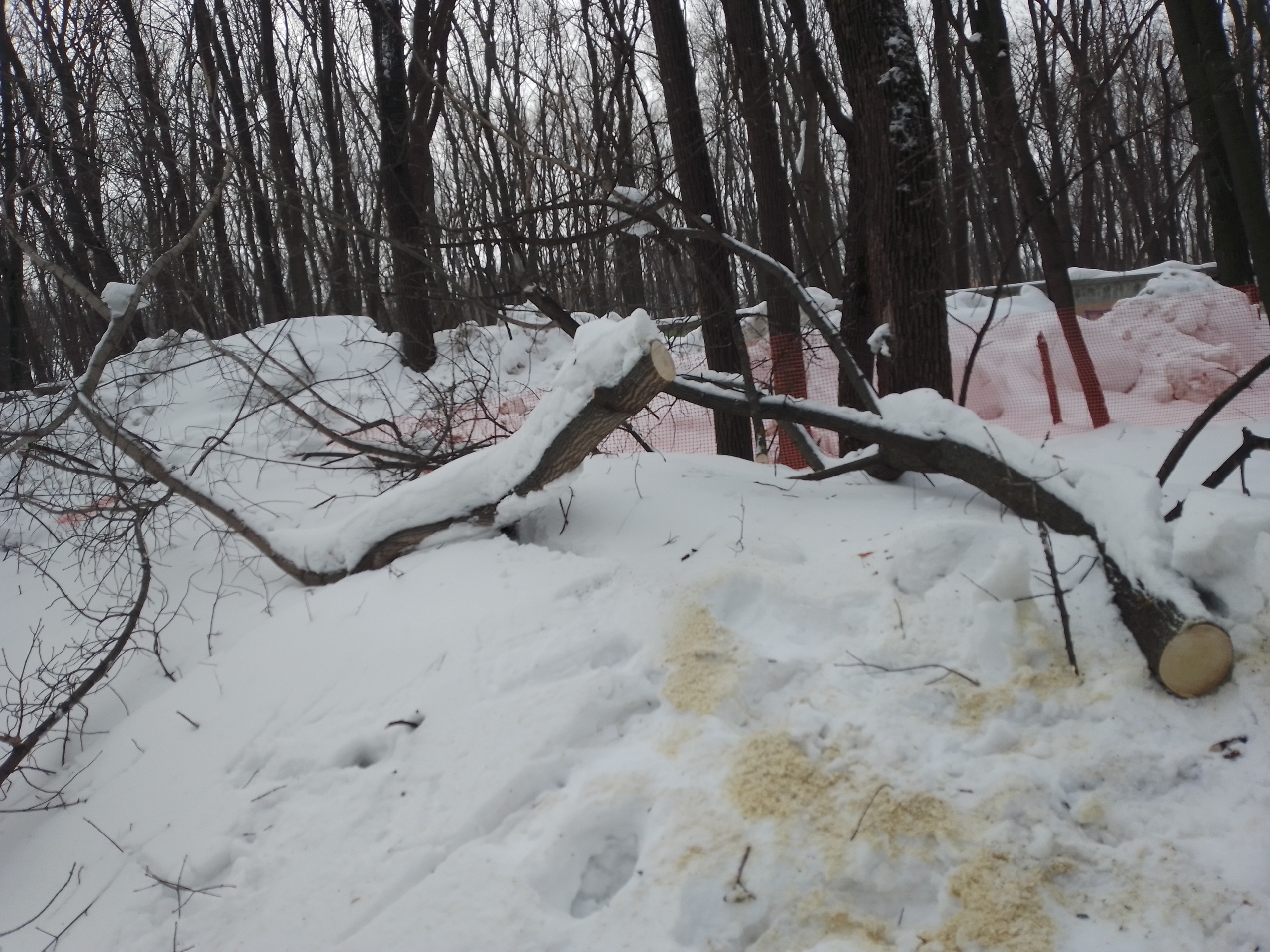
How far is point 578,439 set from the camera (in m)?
3.52

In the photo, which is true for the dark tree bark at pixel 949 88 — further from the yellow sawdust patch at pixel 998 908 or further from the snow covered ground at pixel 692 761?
the yellow sawdust patch at pixel 998 908

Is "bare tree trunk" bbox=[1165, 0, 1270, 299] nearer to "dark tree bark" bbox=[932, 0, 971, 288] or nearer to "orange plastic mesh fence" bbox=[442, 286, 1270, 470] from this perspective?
"orange plastic mesh fence" bbox=[442, 286, 1270, 470]

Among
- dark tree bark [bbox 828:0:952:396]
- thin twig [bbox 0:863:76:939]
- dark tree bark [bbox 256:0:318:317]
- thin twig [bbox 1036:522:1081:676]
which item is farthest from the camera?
dark tree bark [bbox 256:0:318:317]

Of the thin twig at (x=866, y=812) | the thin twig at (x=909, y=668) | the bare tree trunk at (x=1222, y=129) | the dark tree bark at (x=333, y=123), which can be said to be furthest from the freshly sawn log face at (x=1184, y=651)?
the dark tree bark at (x=333, y=123)

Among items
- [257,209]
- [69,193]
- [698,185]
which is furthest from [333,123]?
[698,185]

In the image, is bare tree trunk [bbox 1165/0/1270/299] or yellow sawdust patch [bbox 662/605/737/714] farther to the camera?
bare tree trunk [bbox 1165/0/1270/299]

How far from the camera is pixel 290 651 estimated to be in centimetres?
336

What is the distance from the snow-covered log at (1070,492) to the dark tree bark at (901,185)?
0.97 m

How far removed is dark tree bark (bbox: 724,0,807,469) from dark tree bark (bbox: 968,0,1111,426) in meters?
1.78

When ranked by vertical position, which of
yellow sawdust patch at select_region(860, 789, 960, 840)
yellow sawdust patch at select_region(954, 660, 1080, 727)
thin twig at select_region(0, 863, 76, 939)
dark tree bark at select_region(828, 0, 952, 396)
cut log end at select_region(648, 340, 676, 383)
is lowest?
thin twig at select_region(0, 863, 76, 939)

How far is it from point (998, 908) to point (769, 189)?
643 cm

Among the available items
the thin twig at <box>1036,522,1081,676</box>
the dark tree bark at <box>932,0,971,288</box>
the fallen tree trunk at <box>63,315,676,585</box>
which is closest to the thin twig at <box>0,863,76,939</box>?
the fallen tree trunk at <box>63,315,676,585</box>

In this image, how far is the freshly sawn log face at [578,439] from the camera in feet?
10.9

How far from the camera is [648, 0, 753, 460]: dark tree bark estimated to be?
642 centimetres
